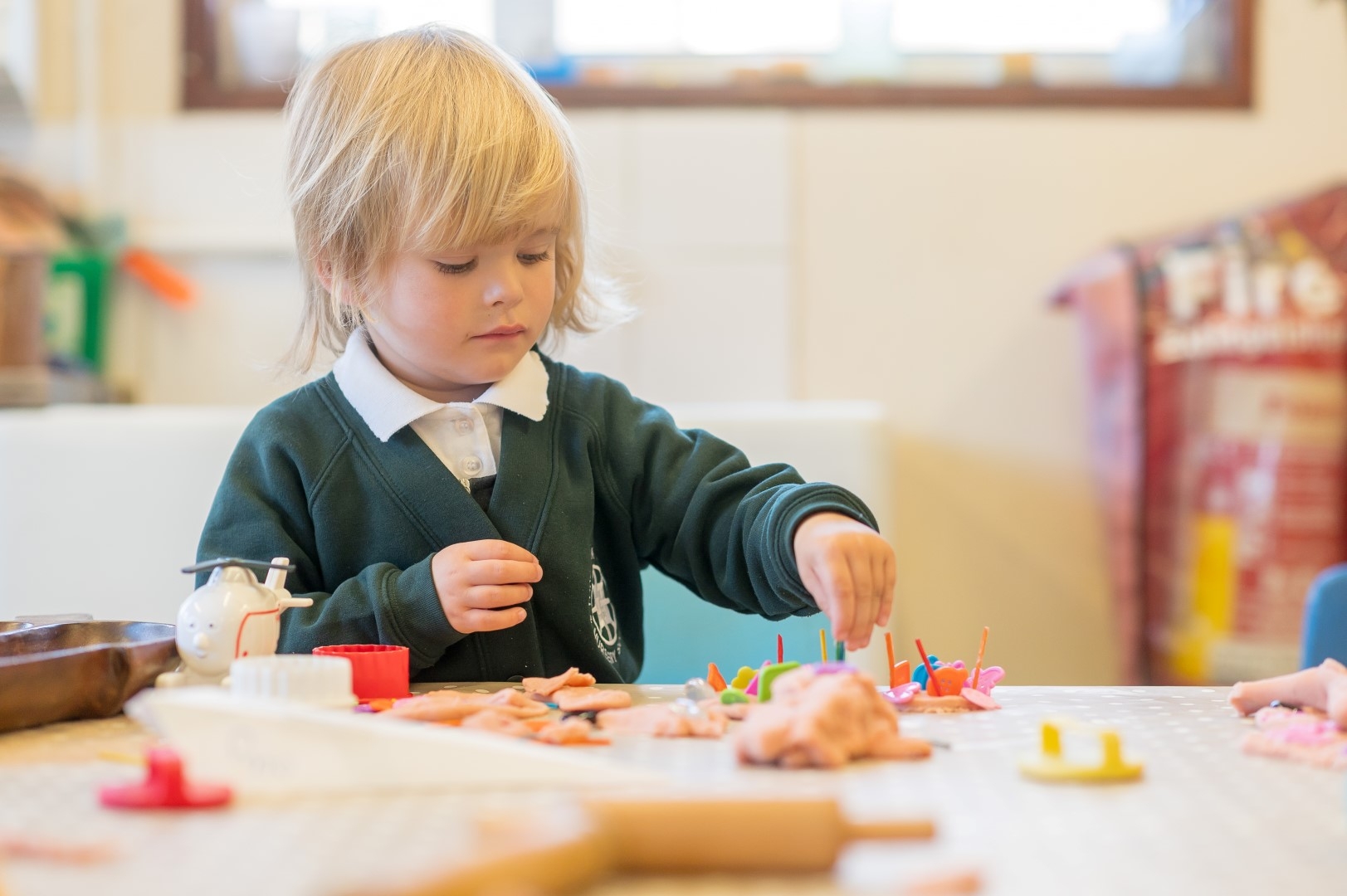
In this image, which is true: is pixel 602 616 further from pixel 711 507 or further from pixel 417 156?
pixel 417 156

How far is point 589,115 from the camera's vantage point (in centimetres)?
218

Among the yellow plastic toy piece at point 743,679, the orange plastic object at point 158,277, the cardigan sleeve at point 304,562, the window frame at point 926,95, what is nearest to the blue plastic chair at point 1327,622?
the yellow plastic toy piece at point 743,679

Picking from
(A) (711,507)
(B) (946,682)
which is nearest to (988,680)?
(B) (946,682)

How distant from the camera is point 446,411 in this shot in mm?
1078

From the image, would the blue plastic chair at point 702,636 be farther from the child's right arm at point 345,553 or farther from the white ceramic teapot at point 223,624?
the white ceramic teapot at point 223,624

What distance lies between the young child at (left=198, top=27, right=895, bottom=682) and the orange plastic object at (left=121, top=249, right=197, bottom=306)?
1126mm

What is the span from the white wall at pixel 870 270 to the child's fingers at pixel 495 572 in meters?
1.34

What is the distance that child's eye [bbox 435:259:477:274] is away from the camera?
3.43 feet

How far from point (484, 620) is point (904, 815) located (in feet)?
1.34

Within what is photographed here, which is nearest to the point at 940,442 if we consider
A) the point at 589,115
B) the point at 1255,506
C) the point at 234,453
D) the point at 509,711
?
the point at 1255,506

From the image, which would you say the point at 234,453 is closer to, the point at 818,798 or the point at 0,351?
the point at 818,798

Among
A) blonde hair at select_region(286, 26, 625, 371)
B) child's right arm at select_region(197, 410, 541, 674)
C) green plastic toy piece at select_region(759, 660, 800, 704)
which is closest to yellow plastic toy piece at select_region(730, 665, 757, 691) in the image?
green plastic toy piece at select_region(759, 660, 800, 704)

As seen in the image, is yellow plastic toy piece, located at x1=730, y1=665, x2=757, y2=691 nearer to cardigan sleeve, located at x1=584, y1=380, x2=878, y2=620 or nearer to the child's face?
cardigan sleeve, located at x1=584, y1=380, x2=878, y2=620

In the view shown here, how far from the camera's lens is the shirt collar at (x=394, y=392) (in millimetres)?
1052
